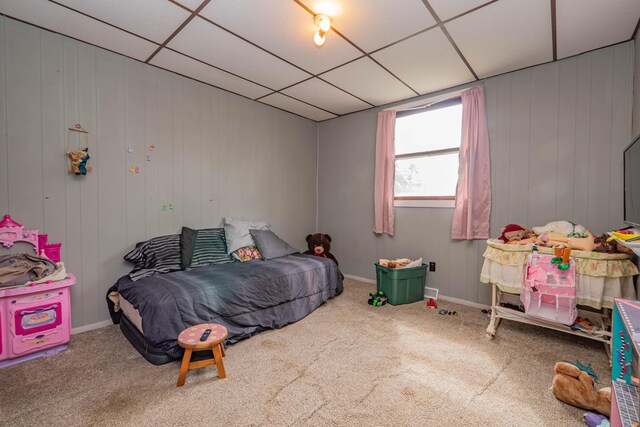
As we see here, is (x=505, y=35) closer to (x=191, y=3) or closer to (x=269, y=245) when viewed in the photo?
(x=191, y=3)

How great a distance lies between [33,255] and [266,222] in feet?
7.66

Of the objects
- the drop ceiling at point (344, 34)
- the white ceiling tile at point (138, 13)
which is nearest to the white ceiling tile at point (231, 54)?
the drop ceiling at point (344, 34)

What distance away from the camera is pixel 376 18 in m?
2.14

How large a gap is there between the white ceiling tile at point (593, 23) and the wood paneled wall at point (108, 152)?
318 centimetres

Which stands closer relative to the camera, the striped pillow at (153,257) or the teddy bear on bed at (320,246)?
the striped pillow at (153,257)

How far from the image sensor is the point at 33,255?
221 cm

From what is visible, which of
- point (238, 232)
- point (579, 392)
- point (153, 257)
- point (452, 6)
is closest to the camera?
point (579, 392)

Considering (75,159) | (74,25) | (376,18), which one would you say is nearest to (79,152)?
(75,159)

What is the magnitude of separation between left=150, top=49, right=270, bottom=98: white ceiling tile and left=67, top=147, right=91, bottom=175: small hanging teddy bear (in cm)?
111

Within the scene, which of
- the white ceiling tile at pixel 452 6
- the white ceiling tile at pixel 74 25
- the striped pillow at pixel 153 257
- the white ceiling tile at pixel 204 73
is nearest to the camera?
the white ceiling tile at pixel 452 6

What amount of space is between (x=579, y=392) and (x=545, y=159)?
6.82 ft

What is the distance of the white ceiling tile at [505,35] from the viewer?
6.64 feet

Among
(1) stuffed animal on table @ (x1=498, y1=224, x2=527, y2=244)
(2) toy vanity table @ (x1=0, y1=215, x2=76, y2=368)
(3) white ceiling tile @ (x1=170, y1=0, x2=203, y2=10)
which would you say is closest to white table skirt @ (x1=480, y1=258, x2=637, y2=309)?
(1) stuffed animal on table @ (x1=498, y1=224, x2=527, y2=244)

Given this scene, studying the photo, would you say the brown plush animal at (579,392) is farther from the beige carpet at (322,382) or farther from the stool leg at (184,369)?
the stool leg at (184,369)
